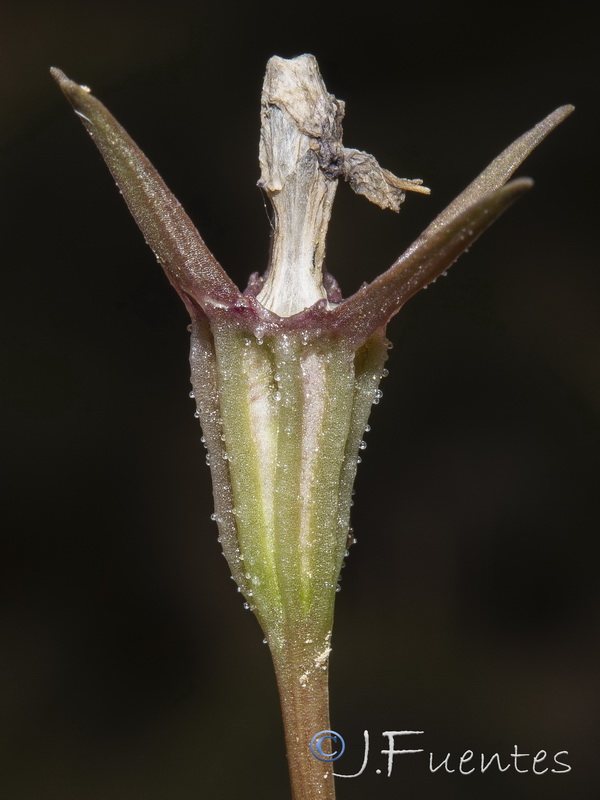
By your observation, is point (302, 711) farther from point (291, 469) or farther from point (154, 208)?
point (154, 208)

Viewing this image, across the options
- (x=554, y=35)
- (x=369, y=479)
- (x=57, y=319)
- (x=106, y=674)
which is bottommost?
(x=106, y=674)

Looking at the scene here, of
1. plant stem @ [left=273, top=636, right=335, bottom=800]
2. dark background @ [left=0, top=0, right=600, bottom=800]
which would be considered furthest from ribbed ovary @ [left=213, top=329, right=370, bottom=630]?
dark background @ [left=0, top=0, right=600, bottom=800]

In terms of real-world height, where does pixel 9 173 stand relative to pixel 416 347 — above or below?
above

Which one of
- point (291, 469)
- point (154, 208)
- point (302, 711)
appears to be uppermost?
point (154, 208)

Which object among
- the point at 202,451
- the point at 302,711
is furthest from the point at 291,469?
the point at 202,451

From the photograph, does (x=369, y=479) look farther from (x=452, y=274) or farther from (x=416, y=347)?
(x=452, y=274)

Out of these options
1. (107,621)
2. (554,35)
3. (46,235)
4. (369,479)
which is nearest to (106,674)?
(107,621)

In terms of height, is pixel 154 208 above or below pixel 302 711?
above

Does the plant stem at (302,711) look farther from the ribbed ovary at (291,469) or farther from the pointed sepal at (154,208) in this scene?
the pointed sepal at (154,208)

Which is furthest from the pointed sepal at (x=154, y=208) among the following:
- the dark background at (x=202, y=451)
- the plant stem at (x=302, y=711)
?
the dark background at (x=202, y=451)

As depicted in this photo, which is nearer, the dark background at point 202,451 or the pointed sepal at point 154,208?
the pointed sepal at point 154,208

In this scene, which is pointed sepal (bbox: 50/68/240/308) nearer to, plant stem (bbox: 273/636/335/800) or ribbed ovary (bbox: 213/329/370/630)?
ribbed ovary (bbox: 213/329/370/630)
